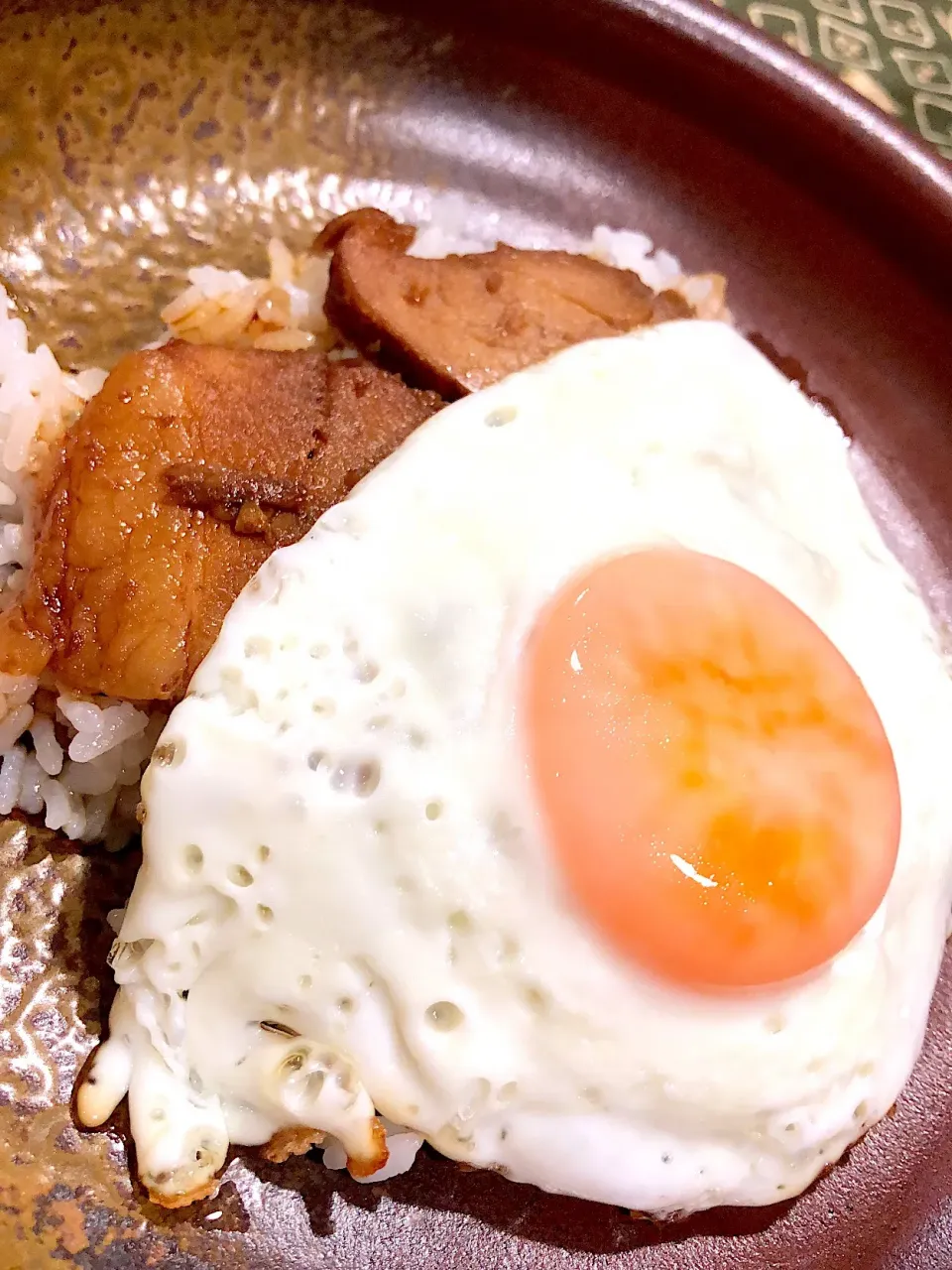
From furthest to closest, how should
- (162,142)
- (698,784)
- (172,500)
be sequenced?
(162,142)
(172,500)
(698,784)

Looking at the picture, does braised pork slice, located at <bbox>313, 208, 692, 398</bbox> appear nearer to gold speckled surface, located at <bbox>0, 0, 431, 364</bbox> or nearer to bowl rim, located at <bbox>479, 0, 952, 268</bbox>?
gold speckled surface, located at <bbox>0, 0, 431, 364</bbox>

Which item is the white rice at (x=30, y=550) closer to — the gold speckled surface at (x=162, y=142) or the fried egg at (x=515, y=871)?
the gold speckled surface at (x=162, y=142)

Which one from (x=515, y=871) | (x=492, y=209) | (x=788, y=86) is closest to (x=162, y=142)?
(x=492, y=209)

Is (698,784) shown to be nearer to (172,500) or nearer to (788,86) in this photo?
(172,500)

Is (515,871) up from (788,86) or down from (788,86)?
down

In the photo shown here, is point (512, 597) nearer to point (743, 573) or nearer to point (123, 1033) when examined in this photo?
point (743, 573)

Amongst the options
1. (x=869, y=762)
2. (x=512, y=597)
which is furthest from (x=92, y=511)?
(x=869, y=762)
